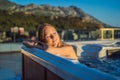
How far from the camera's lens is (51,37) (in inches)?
122

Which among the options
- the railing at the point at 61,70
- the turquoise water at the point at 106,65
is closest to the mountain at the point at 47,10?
the turquoise water at the point at 106,65

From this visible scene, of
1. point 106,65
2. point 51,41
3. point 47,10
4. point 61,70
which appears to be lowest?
point 106,65

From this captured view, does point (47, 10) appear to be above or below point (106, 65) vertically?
above

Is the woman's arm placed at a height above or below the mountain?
below

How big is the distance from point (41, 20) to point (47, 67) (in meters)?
37.9

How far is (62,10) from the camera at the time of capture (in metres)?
46.2

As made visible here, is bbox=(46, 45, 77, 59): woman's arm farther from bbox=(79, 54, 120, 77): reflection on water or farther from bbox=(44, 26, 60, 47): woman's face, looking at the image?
bbox=(79, 54, 120, 77): reflection on water

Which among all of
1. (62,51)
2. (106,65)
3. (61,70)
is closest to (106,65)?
(106,65)

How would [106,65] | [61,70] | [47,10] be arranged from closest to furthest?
[61,70] → [106,65] → [47,10]

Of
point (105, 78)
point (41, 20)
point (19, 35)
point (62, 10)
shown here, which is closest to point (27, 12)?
point (41, 20)

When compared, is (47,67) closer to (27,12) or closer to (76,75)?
(76,75)

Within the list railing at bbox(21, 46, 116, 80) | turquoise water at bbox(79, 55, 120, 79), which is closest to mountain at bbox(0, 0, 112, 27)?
turquoise water at bbox(79, 55, 120, 79)

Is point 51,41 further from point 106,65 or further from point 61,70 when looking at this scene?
point 61,70

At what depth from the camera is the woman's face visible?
3.07 m
